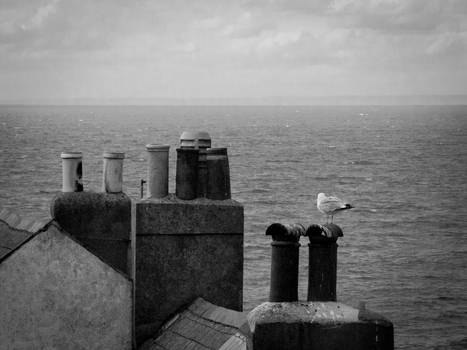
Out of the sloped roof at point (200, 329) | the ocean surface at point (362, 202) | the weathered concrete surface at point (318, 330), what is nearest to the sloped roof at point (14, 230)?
the sloped roof at point (200, 329)

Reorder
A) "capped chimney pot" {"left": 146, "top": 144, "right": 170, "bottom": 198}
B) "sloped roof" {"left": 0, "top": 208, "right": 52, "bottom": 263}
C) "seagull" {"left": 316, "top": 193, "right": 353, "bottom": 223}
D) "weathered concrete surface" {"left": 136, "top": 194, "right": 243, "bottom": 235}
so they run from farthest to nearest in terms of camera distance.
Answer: "seagull" {"left": 316, "top": 193, "right": 353, "bottom": 223} < "sloped roof" {"left": 0, "top": 208, "right": 52, "bottom": 263} < "capped chimney pot" {"left": 146, "top": 144, "right": 170, "bottom": 198} < "weathered concrete surface" {"left": 136, "top": 194, "right": 243, "bottom": 235}

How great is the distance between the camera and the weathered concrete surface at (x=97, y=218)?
30.9 feet

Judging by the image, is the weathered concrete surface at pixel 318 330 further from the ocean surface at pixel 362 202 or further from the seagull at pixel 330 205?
the seagull at pixel 330 205

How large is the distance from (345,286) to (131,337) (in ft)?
140

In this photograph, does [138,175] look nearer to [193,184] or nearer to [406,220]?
[406,220]

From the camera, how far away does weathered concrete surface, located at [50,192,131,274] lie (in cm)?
942

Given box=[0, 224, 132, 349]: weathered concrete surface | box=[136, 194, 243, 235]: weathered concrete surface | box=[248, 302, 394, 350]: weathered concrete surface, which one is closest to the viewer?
box=[248, 302, 394, 350]: weathered concrete surface

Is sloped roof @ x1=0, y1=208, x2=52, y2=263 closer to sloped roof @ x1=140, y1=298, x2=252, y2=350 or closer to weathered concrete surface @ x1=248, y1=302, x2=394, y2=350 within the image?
sloped roof @ x1=140, y1=298, x2=252, y2=350

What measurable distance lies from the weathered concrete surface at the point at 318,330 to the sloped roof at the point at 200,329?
261 centimetres

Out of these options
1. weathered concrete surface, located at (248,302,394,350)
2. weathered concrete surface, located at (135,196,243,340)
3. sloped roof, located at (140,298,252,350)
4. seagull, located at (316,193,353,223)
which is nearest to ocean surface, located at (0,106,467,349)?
weathered concrete surface, located at (248,302,394,350)

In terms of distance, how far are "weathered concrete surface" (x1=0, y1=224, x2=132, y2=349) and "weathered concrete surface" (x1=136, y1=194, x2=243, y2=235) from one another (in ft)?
2.29

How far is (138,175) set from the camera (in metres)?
103

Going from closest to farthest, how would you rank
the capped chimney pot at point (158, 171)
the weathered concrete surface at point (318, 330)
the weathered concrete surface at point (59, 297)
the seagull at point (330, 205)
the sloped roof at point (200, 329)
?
the weathered concrete surface at point (318, 330) → the sloped roof at point (200, 329) → the weathered concrete surface at point (59, 297) → the capped chimney pot at point (158, 171) → the seagull at point (330, 205)

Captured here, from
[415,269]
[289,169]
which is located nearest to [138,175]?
[289,169]
